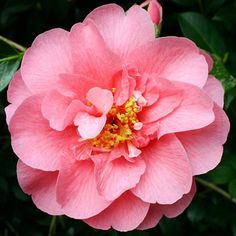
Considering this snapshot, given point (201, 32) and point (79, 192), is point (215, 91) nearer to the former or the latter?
point (79, 192)

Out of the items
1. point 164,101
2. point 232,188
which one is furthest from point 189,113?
point 232,188

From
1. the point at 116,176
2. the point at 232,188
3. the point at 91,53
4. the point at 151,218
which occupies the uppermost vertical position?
the point at 91,53

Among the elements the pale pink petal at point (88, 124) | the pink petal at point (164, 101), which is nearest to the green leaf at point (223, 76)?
the pink petal at point (164, 101)

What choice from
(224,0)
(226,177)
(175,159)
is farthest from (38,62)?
(224,0)

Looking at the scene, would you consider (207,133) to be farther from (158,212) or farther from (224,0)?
(224,0)

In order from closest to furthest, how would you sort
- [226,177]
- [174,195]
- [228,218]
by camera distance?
[174,195]
[226,177]
[228,218]

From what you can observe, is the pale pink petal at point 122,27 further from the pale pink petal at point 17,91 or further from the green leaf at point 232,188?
the green leaf at point 232,188
